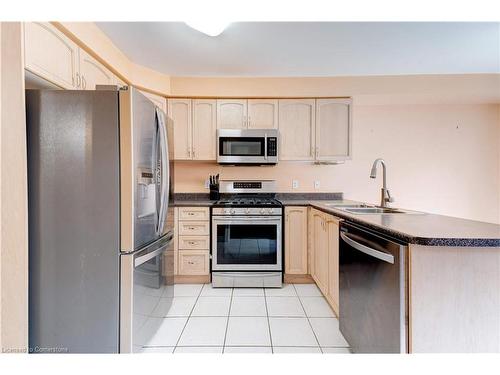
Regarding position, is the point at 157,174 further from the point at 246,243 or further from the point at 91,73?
the point at 246,243

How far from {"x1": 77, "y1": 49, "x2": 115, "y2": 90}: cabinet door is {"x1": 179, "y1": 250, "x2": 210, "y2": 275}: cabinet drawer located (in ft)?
5.83

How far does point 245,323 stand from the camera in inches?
74.0

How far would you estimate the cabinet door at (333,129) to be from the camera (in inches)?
111

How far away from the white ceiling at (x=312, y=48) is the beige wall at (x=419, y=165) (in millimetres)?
618

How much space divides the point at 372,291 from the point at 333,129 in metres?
2.09

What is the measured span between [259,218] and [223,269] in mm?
Answer: 672

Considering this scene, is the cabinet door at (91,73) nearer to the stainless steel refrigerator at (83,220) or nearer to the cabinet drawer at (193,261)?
the stainless steel refrigerator at (83,220)

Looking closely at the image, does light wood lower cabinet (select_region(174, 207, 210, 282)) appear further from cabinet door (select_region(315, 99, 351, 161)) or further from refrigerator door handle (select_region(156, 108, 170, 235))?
cabinet door (select_region(315, 99, 351, 161))

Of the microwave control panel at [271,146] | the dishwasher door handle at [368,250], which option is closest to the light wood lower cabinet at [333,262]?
the dishwasher door handle at [368,250]

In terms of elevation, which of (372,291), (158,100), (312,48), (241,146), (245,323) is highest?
(312,48)

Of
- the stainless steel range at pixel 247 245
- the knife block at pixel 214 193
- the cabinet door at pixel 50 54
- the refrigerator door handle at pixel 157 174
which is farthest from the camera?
the knife block at pixel 214 193

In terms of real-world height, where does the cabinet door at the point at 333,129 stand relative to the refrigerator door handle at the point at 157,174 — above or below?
above

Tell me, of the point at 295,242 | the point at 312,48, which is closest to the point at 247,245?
the point at 295,242
